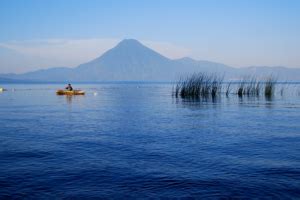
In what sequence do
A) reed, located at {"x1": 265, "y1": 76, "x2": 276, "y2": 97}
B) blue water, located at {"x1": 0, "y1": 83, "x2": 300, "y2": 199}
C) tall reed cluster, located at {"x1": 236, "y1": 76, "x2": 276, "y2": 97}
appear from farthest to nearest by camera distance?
tall reed cluster, located at {"x1": 236, "y1": 76, "x2": 276, "y2": 97}
reed, located at {"x1": 265, "y1": 76, "x2": 276, "y2": 97}
blue water, located at {"x1": 0, "y1": 83, "x2": 300, "y2": 199}

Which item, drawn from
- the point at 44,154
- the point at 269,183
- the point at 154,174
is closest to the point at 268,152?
the point at 269,183

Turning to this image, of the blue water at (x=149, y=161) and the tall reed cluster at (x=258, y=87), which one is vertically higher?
the tall reed cluster at (x=258, y=87)

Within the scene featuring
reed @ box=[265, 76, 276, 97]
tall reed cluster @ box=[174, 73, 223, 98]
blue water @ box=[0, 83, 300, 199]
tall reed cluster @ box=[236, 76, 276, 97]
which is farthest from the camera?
tall reed cluster @ box=[236, 76, 276, 97]

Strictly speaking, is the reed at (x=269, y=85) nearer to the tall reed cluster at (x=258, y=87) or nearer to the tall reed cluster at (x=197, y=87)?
the tall reed cluster at (x=258, y=87)

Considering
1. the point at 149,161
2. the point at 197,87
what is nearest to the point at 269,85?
the point at 197,87

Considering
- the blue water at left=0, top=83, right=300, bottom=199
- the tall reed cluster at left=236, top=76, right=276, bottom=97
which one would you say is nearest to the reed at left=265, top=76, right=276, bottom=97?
the tall reed cluster at left=236, top=76, right=276, bottom=97

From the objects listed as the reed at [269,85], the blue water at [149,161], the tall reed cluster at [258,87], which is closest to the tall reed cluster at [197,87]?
the tall reed cluster at [258,87]

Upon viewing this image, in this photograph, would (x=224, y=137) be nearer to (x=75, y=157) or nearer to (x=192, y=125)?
(x=192, y=125)

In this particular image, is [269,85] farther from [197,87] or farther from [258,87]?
[197,87]

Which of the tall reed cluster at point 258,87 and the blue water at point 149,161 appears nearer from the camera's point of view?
the blue water at point 149,161

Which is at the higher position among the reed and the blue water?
the reed

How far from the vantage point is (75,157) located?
13.3 metres

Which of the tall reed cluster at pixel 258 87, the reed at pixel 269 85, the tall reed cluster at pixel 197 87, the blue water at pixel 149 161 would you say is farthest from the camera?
the tall reed cluster at pixel 258 87

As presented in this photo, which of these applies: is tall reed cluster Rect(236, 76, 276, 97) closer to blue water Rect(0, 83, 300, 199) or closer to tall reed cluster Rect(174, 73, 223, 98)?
tall reed cluster Rect(174, 73, 223, 98)
